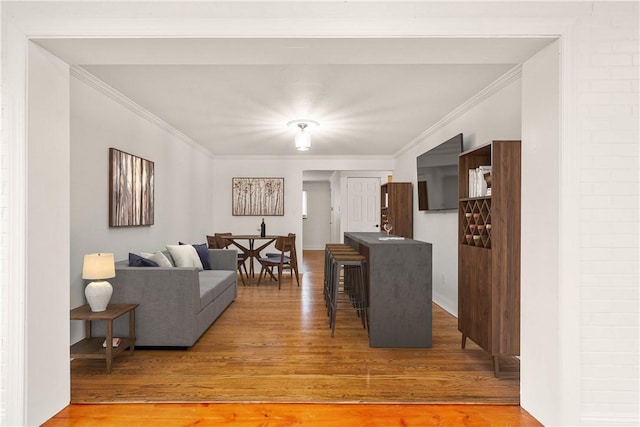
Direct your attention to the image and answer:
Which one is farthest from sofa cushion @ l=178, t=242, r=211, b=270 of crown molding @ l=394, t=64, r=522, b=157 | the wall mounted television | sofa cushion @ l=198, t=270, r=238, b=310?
crown molding @ l=394, t=64, r=522, b=157

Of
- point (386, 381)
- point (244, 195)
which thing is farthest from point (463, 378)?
point (244, 195)

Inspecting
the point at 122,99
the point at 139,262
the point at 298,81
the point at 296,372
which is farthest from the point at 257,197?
the point at 296,372

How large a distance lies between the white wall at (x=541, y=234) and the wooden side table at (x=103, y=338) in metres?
2.86

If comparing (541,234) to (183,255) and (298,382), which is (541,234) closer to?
(298,382)

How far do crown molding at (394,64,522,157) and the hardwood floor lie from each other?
7.78 ft

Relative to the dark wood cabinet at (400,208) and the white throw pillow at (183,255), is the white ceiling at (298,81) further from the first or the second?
the white throw pillow at (183,255)

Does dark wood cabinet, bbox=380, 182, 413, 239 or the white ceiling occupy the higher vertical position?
the white ceiling

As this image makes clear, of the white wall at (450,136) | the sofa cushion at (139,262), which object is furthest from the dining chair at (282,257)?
the sofa cushion at (139,262)

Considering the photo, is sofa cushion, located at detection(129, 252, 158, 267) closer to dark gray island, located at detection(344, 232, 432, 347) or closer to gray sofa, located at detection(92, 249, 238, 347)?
gray sofa, located at detection(92, 249, 238, 347)

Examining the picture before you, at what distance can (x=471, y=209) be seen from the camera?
10.4 ft

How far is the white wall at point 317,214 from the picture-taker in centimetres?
1277

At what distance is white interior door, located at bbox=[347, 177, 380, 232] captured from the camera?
31.2 ft

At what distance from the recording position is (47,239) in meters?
2.13

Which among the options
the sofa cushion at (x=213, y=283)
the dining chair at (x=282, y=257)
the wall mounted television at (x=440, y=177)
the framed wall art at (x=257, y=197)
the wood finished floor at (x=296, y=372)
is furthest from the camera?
the framed wall art at (x=257, y=197)
